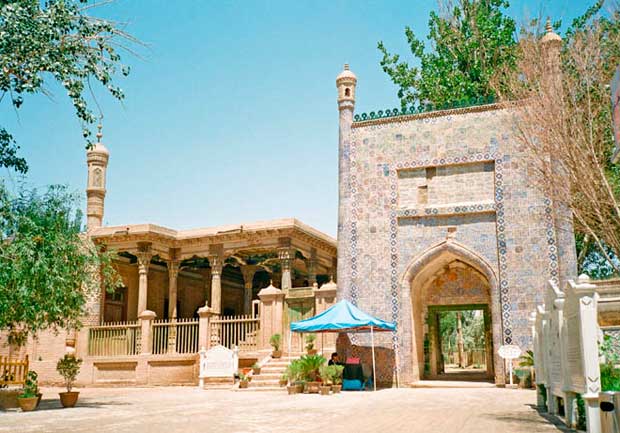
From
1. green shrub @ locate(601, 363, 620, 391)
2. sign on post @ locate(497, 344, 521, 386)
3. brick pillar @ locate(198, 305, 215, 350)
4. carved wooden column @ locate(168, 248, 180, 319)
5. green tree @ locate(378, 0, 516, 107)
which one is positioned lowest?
sign on post @ locate(497, 344, 521, 386)

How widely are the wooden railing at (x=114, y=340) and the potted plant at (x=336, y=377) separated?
8430mm

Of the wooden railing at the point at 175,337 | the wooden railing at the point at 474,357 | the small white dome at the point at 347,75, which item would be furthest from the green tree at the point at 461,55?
the wooden railing at the point at 474,357

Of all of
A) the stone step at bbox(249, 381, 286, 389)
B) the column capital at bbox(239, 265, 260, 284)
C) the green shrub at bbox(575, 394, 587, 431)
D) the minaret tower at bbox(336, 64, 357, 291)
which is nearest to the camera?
the green shrub at bbox(575, 394, 587, 431)

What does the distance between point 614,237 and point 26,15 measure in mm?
12133

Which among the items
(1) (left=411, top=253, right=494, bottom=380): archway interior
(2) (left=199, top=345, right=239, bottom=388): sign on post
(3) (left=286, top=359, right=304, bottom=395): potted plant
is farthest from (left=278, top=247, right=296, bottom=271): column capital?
(3) (left=286, top=359, right=304, bottom=395): potted plant

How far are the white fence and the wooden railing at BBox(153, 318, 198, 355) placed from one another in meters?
13.1

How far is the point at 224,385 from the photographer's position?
18.7 metres

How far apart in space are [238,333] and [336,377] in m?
5.28

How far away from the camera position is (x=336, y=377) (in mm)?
15523

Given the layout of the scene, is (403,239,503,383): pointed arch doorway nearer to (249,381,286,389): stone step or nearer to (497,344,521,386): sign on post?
(497,344,521,386): sign on post

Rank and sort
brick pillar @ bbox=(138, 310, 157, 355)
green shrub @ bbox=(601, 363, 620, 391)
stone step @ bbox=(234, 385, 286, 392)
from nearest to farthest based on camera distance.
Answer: green shrub @ bbox=(601, 363, 620, 391) < stone step @ bbox=(234, 385, 286, 392) < brick pillar @ bbox=(138, 310, 157, 355)

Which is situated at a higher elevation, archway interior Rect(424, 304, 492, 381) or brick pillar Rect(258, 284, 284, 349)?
brick pillar Rect(258, 284, 284, 349)

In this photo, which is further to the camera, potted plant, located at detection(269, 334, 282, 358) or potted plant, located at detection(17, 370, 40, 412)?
potted plant, located at detection(269, 334, 282, 358)

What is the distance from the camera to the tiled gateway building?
54.3 ft
